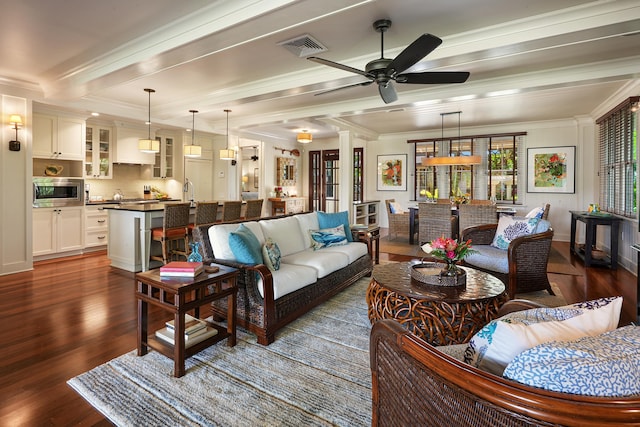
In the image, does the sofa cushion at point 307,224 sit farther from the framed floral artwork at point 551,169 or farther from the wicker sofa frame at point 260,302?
the framed floral artwork at point 551,169

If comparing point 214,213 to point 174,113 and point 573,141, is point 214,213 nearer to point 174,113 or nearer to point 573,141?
point 174,113

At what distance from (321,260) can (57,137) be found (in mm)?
5382

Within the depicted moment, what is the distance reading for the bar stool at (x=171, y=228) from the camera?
4.42m

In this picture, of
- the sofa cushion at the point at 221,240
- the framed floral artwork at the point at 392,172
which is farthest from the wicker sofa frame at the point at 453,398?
the framed floral artwork at the point at 392,172

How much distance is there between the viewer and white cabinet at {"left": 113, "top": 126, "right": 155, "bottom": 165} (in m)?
6.66

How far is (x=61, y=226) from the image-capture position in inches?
221

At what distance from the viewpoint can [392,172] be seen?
913 centimetres

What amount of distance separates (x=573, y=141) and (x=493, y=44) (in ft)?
18.1

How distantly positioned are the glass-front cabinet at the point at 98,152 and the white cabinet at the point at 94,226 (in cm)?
70

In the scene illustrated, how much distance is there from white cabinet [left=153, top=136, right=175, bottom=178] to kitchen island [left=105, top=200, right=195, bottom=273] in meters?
2.84

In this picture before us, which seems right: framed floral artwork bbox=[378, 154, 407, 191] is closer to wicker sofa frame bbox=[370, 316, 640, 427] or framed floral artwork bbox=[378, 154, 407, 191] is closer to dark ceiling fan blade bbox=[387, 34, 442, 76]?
dark ceiling fan blade bbox=[387, 34, 442, 76]

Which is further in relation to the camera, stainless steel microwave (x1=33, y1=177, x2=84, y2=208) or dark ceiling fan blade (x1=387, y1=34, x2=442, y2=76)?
stainless steel microwave (x1=33, y1=177, x2=84, y2=208)

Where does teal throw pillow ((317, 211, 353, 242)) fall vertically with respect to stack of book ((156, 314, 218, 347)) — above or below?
above

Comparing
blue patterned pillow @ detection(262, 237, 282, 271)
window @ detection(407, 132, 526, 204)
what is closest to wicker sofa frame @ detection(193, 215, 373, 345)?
blue patterned pillow @ detection(262, 237, 282, 271)
